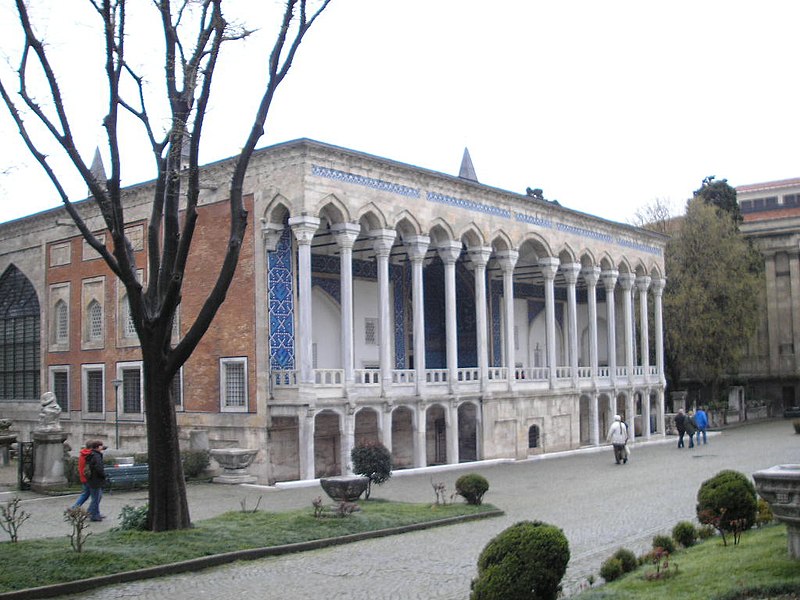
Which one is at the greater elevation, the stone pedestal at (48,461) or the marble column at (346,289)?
the marble column at (346,289)

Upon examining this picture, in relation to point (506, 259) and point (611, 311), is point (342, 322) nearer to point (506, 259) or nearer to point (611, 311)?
point (506, 259)

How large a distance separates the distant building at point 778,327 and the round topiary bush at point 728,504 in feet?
145

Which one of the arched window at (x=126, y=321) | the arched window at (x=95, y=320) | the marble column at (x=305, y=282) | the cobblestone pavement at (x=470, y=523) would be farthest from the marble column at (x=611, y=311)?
the arched window at (x=95, y=320)

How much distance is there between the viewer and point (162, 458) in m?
13.4

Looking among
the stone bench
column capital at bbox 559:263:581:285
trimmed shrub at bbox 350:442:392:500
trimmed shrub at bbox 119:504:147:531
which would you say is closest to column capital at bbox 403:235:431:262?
column capital at bbox 559:263:581:285

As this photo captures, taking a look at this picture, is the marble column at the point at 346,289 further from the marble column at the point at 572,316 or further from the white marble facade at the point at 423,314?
the marble column at the point at 572,316

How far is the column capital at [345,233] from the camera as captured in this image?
24.8 m

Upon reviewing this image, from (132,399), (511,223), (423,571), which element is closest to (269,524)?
(423,571)

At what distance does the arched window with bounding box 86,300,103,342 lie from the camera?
3094cm

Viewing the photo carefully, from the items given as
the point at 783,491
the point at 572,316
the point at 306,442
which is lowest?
the point at 306,442

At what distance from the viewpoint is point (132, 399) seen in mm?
29344

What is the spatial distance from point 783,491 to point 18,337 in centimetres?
3227

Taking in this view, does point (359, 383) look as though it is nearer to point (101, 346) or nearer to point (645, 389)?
point (101, 346)

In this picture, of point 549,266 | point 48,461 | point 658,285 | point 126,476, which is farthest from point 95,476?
point 658,285
